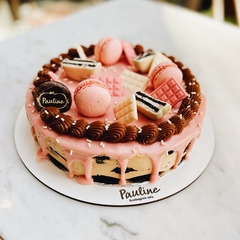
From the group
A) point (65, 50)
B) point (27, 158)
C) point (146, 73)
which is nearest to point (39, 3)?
point (65, 50)

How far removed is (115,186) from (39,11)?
13.9ft

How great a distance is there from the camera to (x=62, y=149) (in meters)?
1.77

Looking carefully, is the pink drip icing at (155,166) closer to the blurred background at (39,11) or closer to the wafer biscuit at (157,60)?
the wafer biscuit at (157,60)

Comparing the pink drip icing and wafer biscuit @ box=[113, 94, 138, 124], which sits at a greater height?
wafer biscuit @ box=[113, 94, 138, 124]

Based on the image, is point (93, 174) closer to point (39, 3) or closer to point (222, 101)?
point (222, 101)

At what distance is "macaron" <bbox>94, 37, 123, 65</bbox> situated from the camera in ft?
7.42

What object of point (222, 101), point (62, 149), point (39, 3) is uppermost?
point (62, 149)

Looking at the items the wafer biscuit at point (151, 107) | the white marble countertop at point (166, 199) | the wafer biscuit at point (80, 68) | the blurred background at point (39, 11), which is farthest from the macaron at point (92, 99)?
the blurred background at point (39, 11)

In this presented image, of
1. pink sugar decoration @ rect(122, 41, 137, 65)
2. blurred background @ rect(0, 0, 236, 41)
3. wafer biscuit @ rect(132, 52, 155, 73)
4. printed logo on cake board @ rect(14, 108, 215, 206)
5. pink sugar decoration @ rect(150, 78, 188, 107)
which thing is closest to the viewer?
printed logo on cake board @ rect(14, 108, 215, 206)

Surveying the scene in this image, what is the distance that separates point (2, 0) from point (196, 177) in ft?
14.4

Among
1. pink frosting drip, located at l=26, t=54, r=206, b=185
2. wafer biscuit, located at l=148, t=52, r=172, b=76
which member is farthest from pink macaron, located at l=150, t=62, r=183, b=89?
pink frosting drip, located at l=26, t=54, r=206, b=185

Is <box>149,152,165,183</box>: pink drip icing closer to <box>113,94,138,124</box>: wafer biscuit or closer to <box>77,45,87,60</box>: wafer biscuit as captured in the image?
<box>113,94,138,124</box>: wafer biscuit

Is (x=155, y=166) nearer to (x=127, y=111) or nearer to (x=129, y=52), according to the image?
(x=127, y=111)

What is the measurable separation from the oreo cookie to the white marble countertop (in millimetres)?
386
